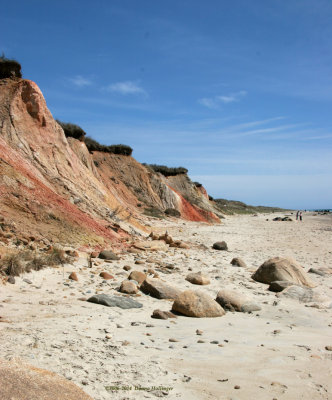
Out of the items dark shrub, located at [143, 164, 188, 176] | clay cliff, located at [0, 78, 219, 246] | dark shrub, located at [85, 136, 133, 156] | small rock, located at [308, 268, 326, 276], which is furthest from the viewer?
dark shrub, located at [143, 164, 188, 176]

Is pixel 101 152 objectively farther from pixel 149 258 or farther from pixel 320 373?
pixel 320 373

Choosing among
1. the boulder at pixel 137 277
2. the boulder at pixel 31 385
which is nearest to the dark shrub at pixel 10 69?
the boulder at pixel 137 277

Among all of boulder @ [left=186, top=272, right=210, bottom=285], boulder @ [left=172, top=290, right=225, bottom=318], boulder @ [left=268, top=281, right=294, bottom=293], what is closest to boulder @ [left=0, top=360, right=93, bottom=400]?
boulder @ [left=172, top=290, right=225, bottom=318]

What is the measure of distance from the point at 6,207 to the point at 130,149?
2275 centimetres

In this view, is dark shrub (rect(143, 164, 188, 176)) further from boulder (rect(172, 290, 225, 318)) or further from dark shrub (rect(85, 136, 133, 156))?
boulder (rect(172, 290, 225, 318))

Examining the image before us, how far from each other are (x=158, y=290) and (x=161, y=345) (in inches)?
87.1

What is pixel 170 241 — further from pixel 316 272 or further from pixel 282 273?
pixel 282 273

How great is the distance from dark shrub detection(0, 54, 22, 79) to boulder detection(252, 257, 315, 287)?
39.1 feet

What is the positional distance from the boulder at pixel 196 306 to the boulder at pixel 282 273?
107 inches

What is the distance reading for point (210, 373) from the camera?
329 centimetres

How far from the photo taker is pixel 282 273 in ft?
25.6

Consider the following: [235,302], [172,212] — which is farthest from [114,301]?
[172,212]

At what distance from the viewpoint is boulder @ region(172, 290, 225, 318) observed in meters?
5.29

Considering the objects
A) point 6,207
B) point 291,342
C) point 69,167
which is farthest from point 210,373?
point 69,167
